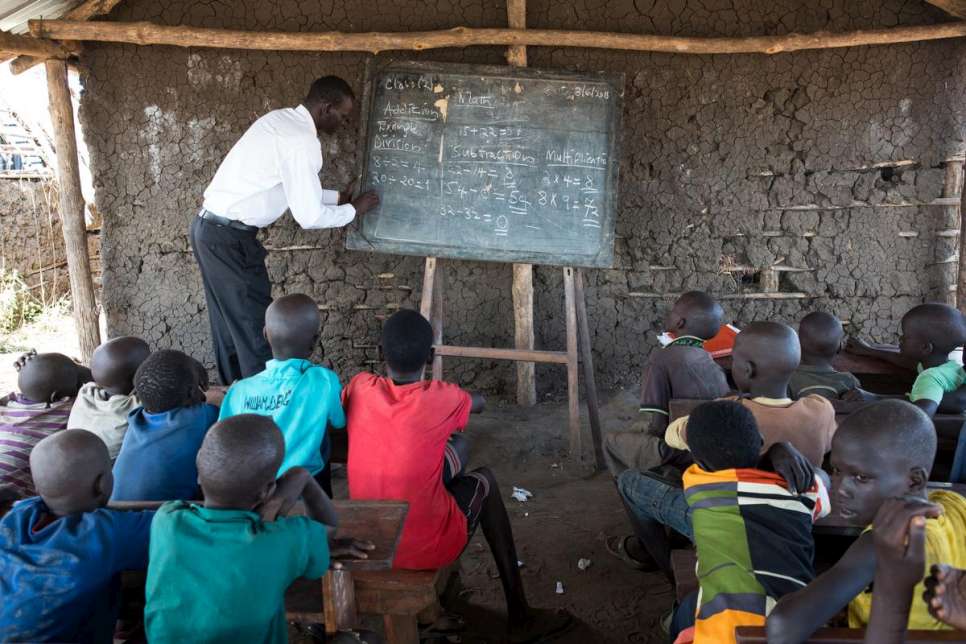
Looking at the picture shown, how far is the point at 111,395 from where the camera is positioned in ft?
9.00

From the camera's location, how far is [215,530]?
164 centimetres

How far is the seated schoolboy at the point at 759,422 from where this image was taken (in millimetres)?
2225

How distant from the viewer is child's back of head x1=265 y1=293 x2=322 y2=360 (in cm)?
274

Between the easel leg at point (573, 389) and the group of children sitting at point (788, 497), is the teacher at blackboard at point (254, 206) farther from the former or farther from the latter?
the group of children sitting at point (788, 497)

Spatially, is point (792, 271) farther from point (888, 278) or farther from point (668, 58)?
point (668, 58)

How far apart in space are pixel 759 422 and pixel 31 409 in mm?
2442

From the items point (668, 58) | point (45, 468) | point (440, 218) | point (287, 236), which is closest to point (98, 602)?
point (45, 468)

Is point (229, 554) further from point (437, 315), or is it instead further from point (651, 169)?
point (651, 169)

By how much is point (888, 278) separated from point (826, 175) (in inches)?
30.7

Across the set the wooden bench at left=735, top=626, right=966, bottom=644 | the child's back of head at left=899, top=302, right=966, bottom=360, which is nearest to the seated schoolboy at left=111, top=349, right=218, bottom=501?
the wooden bench at left=735, top=626, right=966, bottom=644

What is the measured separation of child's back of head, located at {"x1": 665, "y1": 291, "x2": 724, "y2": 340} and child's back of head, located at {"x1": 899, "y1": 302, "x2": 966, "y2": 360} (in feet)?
2.39

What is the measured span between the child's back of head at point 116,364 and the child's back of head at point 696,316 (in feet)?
6.51

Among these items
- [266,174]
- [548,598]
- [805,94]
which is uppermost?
[805,94]

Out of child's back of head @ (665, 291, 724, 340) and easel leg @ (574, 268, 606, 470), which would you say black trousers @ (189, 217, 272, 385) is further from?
child's back of head @ (665, 291, 724, 340)
